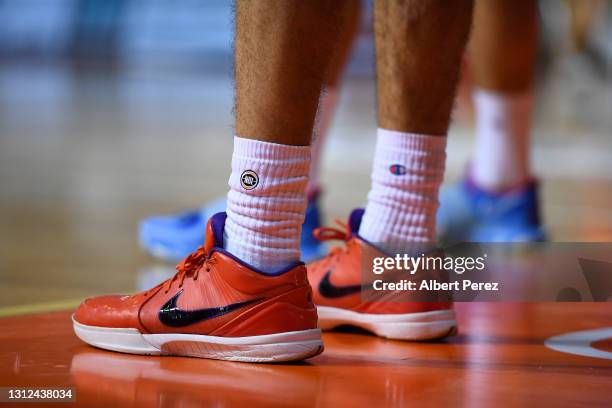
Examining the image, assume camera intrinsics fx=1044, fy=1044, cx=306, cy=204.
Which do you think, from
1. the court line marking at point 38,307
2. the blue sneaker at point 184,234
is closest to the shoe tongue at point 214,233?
the court line marking at point 38,307

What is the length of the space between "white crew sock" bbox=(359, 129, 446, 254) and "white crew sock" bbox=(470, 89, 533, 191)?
939 millimetres

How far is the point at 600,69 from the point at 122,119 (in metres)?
3.90

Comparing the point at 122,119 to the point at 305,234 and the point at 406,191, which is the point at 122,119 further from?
the point at 406,191

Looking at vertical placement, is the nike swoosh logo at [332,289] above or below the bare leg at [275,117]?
below

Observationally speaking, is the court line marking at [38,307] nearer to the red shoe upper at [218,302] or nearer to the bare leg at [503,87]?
the red shoe upper at [218,302]

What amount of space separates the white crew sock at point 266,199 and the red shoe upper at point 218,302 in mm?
24

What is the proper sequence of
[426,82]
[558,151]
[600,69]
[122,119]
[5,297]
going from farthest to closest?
[600,69] < [122,119] < [558,151] < [5,297] < [426,82]

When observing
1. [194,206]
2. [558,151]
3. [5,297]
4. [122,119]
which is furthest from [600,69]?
[5,297]

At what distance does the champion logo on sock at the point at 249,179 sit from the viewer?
50.8 inches

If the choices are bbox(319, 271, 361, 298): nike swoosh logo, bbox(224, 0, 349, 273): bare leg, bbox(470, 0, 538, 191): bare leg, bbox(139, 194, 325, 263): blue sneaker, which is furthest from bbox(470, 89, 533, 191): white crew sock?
bbox(224, 0, 349, 273): bare leg

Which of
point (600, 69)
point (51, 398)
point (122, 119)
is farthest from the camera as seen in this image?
point (600, 69)

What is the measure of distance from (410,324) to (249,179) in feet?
1.12

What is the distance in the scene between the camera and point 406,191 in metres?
1.49

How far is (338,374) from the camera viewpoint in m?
1.25
